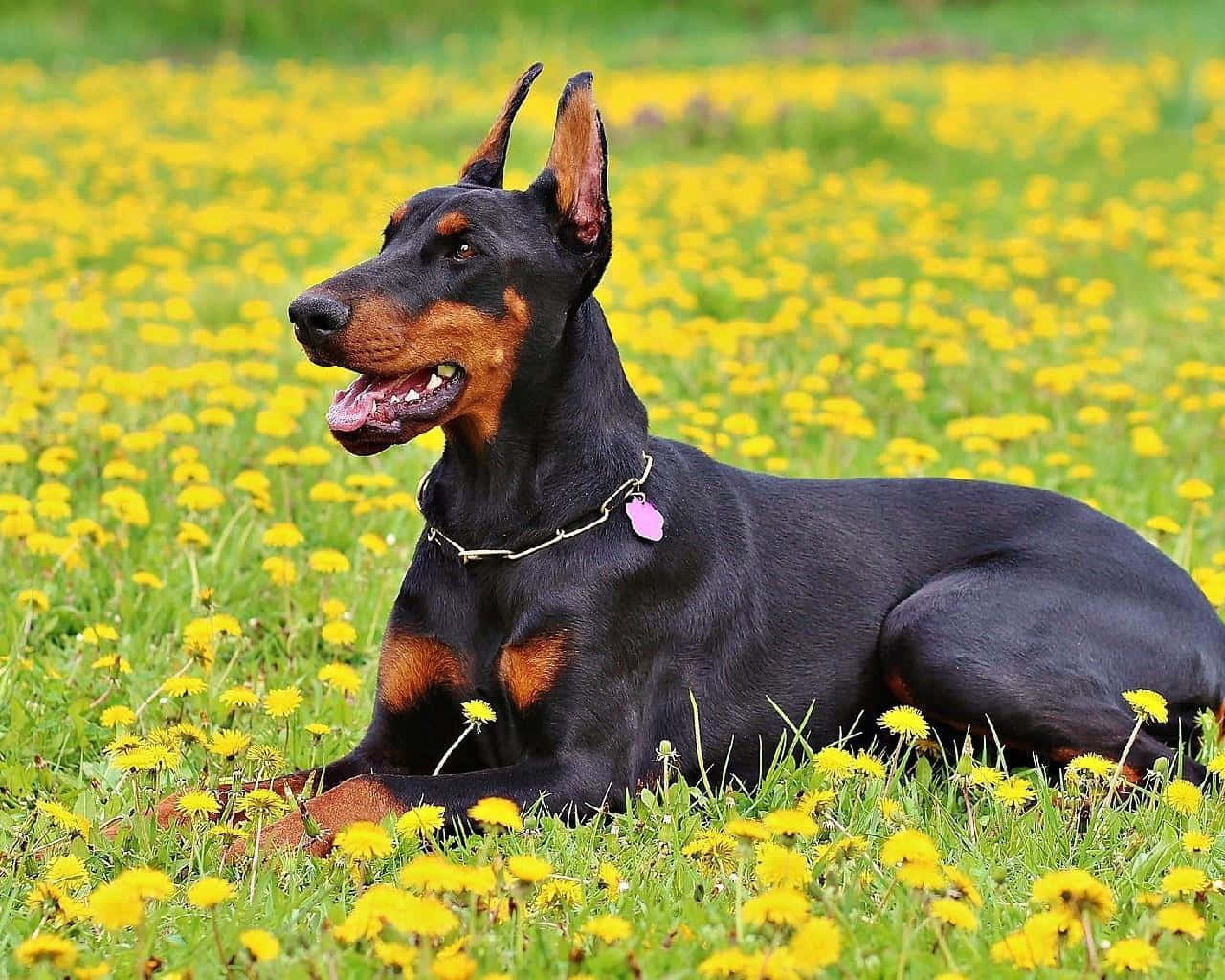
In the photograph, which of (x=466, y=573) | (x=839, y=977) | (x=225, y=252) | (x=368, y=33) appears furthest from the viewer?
(x=368, y=33)

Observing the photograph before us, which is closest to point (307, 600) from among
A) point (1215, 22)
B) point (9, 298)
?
point (9, 298)

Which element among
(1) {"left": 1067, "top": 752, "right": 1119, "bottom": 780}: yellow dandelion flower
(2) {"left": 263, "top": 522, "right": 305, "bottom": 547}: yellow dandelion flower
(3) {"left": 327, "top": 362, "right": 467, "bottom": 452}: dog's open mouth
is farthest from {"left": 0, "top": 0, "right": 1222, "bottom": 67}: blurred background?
(1) {"left": 1067, "top": 752, "right": 1119, "bottom": 780}: yellow dandelion flower

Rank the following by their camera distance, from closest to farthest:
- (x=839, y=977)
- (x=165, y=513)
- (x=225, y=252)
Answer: (x=839, y=977) → (x=165, y=513) → (x=225, y=252)

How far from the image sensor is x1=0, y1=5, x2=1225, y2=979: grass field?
2688 mm

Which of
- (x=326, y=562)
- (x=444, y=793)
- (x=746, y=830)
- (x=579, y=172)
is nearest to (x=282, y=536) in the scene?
(x=326, y=562)

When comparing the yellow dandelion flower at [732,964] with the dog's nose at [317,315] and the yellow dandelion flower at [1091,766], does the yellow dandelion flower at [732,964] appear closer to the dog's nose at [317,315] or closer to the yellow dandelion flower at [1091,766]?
the yellow dandelion flower at [1091,766]

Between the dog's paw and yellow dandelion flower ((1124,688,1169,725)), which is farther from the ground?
yellow dandelion flower ((1124,688,1169,725))

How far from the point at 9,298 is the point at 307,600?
300 cm

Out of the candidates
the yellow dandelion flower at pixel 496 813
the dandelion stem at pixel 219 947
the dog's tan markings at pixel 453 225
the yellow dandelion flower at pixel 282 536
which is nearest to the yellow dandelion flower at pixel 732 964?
the yellow dandelion flower at pixel 496 813

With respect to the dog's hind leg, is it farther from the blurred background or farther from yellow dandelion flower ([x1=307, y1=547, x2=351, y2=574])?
the blurred background

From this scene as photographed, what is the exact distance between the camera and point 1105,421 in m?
6.53

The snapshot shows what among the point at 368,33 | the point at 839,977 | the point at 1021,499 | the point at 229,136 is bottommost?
the point at 839,977

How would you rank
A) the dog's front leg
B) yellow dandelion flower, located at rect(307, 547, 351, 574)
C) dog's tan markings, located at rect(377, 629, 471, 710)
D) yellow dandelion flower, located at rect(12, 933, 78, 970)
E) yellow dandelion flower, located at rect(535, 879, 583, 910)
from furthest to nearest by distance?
yellow dandelion flower, located at rect(307, 547, 351, 574)
dog's tan markings, located at rect(377, 629, 471, 710)
the dog's front leg
yellow dandelion flower, located at rect(535, 879, 583, 910)
yellow dandelion flower, located at rect(12, 933, 78, 970)

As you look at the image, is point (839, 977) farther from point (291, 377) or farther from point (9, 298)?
point (9, 298)
